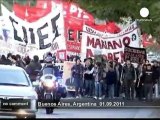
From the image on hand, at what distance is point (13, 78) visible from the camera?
1088cm

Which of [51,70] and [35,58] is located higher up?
[35,58]

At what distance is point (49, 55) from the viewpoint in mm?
11219

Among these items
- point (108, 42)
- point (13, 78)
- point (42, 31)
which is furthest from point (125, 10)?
point (13, 78)

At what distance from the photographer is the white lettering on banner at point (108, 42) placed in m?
11.3

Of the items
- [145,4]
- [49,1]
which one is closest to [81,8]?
[49,1]

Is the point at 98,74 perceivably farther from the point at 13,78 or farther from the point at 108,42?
the point at 13,78

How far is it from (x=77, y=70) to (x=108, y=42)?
0.84 m

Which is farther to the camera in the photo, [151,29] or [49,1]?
[49,1]

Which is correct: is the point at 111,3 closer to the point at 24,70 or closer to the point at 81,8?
the point at 81,8

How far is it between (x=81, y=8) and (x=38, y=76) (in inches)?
65.8

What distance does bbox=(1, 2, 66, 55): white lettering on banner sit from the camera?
1106 centimetres

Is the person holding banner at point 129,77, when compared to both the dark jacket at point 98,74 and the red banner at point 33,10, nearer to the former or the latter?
the dark jacket at point 98,74

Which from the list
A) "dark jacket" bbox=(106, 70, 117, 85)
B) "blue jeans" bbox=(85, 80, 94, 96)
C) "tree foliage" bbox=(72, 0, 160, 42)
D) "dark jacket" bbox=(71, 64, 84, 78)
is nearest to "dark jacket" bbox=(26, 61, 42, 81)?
"dark jacket" bbox=(71, 64, 84, 78)
